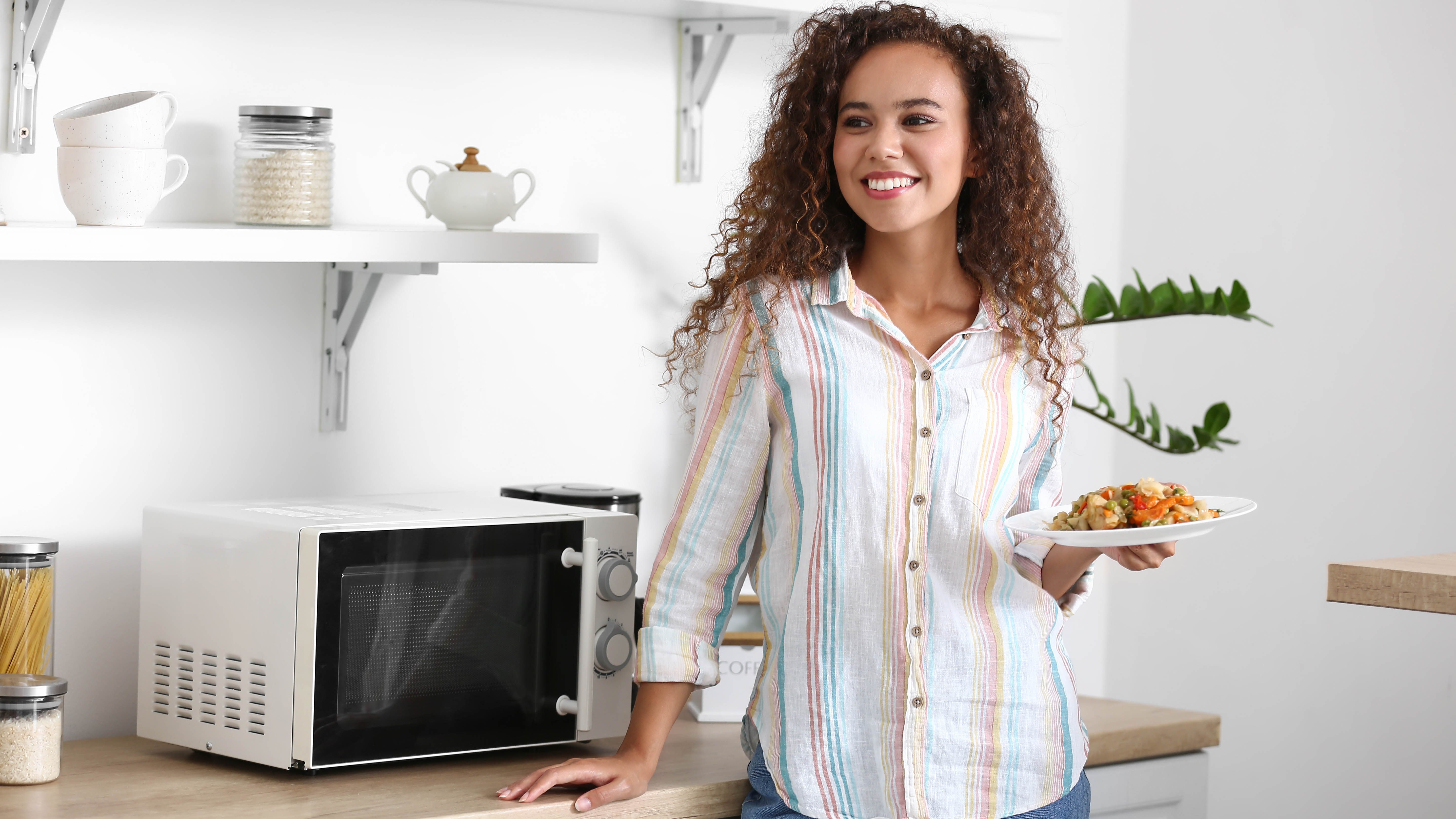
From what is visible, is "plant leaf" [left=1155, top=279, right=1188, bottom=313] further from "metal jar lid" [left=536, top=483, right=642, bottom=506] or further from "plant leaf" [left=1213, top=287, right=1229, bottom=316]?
"metal jar lid" [left=536, top=483, right=642, bottom=506]

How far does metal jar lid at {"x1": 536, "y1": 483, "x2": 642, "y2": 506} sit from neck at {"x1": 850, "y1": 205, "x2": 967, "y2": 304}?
0.46 m

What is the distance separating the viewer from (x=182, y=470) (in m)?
1.67

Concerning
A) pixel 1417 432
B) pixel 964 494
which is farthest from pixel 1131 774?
pixel 1417 432

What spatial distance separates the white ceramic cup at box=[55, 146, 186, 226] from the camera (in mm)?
1387

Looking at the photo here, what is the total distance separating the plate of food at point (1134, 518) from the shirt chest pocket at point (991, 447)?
0.04m

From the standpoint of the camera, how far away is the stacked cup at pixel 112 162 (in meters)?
1.39

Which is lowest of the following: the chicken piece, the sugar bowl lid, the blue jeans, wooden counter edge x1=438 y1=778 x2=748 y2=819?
wooden counter edge x1=438 y1=778 x2=748 y2=819

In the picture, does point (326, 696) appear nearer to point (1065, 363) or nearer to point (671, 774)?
point (671, 774)

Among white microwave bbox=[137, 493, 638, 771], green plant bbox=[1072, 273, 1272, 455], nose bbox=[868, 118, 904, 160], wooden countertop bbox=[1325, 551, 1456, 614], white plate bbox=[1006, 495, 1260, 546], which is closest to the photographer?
wooden countertop bbox=[1325, 551, 1456, 614]

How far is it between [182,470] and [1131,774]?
1.09 m

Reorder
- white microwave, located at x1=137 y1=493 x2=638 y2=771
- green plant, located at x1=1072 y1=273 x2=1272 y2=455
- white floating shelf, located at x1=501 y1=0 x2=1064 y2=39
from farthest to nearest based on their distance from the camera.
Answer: green plant, located at x1=1072 y1=273 x2=1272 y2=455 < white floating shelf, located at x1=501 y1=0 x2=1064 y2=39 < white microwave, located at x1=137 y1=493 x2=638 y2=771

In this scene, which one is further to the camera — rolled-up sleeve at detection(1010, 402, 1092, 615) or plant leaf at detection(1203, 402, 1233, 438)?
plant leaf at detection(1203, 402, 1233, 438)

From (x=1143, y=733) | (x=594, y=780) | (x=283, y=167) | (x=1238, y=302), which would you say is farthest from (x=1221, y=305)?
(x=283, y=167)

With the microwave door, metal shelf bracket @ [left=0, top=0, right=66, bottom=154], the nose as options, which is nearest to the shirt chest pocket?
the nose
